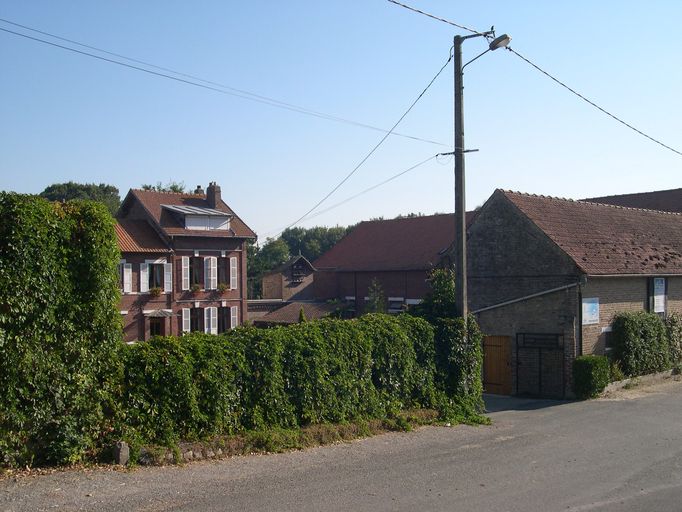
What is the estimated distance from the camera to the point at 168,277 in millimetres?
42250

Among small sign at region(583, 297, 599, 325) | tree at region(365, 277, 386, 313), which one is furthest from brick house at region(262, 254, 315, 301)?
small sign at region(583, 297, 599, 325)

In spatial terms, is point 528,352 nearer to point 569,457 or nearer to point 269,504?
point 569,457

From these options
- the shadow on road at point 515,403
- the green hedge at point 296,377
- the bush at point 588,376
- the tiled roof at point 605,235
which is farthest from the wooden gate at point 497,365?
the green hedge at point 296,377

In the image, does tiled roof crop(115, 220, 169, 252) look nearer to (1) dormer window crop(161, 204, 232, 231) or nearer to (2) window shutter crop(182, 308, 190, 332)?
(1) dormer window crop(161, 204, 232, 231)

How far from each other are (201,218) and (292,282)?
19972 mm

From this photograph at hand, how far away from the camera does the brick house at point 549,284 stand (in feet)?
71.3

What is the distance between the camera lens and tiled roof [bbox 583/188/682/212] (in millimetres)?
43219

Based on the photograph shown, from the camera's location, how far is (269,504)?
9.16 metres

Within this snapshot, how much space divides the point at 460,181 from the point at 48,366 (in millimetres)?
9957

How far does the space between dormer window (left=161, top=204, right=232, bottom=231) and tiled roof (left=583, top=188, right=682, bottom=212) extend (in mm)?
24127

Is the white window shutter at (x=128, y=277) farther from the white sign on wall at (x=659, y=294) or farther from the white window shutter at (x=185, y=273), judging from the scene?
the white sign on wall at (x=659, y=294)

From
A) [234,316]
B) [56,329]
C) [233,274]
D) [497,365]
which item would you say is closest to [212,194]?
[233,274]

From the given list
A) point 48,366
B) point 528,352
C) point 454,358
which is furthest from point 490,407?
point 48,366

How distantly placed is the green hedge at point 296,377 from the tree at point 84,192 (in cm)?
7010
